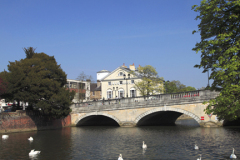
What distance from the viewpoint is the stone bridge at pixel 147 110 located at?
35062 mm

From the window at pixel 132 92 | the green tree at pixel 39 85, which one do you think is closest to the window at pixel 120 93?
the window at pixel 132 92

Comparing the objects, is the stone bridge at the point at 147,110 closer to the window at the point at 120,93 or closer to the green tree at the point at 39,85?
the green tree at the point at 39,85

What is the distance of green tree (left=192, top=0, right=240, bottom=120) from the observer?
16109 mm

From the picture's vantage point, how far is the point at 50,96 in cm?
4038

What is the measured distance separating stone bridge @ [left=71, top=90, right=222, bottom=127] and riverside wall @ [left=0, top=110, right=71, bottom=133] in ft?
15.1

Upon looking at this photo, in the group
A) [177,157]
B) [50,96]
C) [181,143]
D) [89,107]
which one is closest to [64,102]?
[50,96]

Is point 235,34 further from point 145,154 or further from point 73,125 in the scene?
point 73,125

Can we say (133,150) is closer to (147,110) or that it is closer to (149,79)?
(147,110)

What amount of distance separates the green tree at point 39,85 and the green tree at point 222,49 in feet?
86.0

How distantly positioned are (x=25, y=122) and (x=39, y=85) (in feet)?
19.5

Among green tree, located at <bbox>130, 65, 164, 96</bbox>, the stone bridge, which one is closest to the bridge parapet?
the stone bridge

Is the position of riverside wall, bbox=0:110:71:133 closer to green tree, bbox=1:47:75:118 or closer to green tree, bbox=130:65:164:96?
green tree, bbox=1:47:75:118

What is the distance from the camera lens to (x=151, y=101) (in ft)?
129

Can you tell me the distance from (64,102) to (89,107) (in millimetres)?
6101
